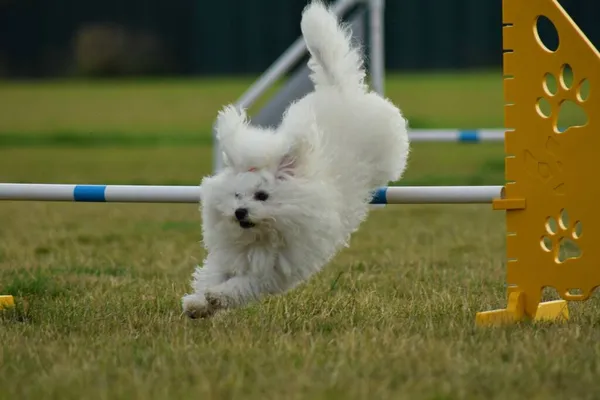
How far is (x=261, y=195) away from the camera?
392 cm

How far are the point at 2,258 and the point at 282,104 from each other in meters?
2.62

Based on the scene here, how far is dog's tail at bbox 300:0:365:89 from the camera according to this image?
459 centimetres

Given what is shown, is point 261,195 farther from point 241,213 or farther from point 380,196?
point 380,196

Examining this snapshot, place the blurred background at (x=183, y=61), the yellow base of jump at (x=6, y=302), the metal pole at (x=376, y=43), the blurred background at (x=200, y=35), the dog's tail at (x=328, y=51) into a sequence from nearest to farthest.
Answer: the yellow base of jump at (x=6, y=302), the dog's tail at (x=328, y=51), the metal pole at (x=376, y=43), the blurred background at (x=183, y=61), the blurred background at (x=200, y=35)

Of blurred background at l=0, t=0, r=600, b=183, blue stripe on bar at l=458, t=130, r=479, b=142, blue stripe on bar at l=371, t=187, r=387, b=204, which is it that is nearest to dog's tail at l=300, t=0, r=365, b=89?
blue stripe on bar at l=371, t=187, r=387, b=204

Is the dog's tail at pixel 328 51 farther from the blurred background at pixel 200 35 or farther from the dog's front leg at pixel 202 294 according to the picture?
the blurred background at pixel 200 35

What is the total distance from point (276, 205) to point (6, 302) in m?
1.31

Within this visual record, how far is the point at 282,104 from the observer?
26.1 feet

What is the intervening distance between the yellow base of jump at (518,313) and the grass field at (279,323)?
0.11 metres

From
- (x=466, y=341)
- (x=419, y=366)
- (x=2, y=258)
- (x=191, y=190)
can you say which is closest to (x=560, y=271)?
(x=466, y=341)

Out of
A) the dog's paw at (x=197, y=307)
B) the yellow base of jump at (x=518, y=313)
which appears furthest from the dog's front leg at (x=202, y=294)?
the yellow base of jump at (x=518, y=313)

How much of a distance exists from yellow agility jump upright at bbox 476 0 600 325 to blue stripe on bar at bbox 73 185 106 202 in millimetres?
1646

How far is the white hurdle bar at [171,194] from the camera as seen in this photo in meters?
4.29

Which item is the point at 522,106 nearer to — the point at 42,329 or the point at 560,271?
Result: the point at 560,271
